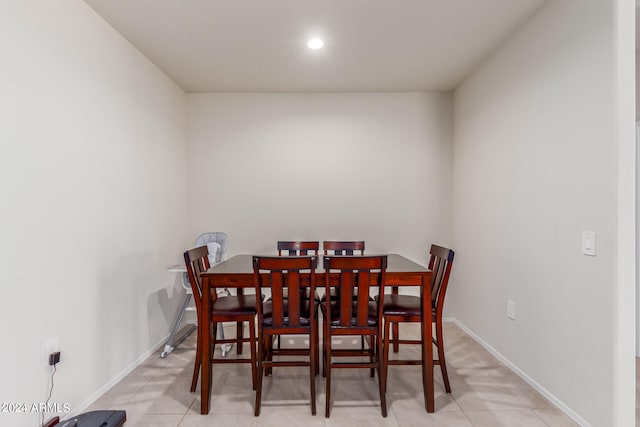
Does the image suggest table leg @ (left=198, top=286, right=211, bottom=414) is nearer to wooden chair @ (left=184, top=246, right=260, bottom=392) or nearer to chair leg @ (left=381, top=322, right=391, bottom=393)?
wooden chair @ (left=184, top=246, right=260, bottom=392)

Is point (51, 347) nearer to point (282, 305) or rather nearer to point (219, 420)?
point (219, 420)

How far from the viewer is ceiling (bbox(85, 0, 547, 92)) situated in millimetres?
2172

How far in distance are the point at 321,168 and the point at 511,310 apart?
227 cm

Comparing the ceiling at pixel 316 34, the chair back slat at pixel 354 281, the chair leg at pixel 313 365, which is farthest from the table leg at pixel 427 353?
the ceiling at pixel 316 34

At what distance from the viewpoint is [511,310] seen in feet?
8.30

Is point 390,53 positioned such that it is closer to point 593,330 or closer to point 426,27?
point 426,27

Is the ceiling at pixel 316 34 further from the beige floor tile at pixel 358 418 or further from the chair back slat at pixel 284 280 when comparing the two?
the beige floor tile at pixel 358 418

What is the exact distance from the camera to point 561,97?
203cm

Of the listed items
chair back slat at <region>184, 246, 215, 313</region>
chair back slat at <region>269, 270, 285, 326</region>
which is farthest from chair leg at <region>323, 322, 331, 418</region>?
chair back slat at <region>184, 246, 215, 313</region>

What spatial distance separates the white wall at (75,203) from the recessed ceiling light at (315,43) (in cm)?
144

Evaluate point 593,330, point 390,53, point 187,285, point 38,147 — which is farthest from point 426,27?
point 187,285

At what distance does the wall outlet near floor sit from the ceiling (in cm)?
207

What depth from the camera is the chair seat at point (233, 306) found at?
6.94 feet

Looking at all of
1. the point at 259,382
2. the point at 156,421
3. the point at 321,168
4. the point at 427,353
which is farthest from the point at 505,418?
the point at 321,168
